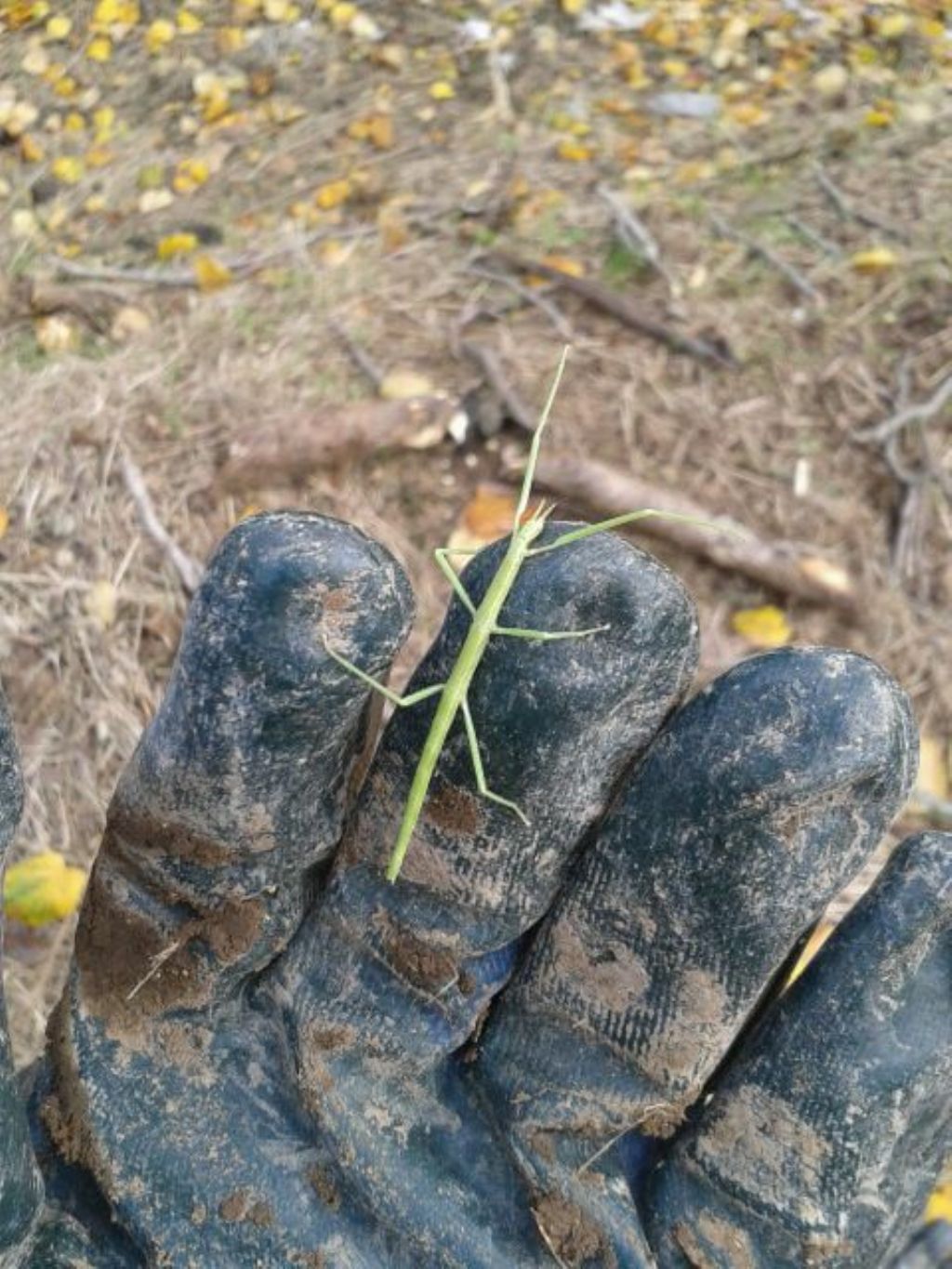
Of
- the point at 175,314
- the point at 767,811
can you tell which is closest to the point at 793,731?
the point at 767,811

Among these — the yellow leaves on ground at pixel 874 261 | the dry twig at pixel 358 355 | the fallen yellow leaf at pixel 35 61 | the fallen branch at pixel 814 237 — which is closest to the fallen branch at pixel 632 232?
the fallen branch at pixel 814 237

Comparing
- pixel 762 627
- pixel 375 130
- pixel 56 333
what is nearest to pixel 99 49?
pixel 375 130

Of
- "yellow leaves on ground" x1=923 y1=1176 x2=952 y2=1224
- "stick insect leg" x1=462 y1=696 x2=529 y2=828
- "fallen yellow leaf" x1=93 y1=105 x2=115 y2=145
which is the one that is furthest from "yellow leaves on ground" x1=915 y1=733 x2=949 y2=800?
"fallen yellow leaf" x1=93 y1=105 x2=115 y2=145

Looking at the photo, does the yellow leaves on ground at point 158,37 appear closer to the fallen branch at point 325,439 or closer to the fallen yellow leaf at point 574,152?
the fallen yellow leaf at point 574,152

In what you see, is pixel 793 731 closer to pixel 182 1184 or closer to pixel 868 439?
pixel 182 1184

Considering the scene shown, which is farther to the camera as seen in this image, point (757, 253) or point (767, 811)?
point (757, 253)

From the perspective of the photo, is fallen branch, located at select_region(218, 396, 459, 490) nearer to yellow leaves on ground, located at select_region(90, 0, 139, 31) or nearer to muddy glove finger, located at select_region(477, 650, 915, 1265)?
muddy glove finger, located at select_region(477, 650, 915, 1265)
